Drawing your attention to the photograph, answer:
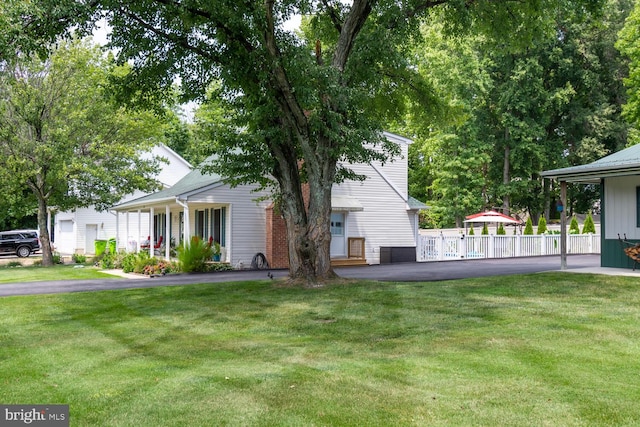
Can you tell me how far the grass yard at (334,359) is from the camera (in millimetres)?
4641

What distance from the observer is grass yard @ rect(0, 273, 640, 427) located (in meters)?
4.64

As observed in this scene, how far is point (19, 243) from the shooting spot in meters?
35.0

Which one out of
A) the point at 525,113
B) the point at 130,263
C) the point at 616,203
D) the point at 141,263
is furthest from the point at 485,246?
the point at 525,113

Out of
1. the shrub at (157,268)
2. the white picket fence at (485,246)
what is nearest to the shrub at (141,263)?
the shrub at (157,268)

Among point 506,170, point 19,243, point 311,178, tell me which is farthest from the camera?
point 506,170

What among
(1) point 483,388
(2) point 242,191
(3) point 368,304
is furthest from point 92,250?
(1) point 483,388

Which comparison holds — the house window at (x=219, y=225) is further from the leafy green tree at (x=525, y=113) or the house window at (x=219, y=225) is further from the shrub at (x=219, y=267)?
the leafy green tree at (x=525, y=113)

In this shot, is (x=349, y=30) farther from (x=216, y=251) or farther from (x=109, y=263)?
(x=109, y=263)

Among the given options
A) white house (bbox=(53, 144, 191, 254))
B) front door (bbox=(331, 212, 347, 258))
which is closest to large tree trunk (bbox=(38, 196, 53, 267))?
white house (bbox=(53, 144, 191, 254))

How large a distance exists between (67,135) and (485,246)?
19.1 m

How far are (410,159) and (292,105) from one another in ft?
120

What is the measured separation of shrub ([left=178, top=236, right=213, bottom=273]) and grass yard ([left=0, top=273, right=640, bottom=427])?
7069 millimetres

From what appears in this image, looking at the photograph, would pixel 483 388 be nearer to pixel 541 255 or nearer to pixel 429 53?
pixel 541 255

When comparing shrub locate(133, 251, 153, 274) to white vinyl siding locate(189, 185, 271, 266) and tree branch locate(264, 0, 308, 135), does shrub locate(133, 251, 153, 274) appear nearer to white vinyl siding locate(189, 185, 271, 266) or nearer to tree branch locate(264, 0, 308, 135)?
white vinyl siding locate(189, 185, 271, 266)
